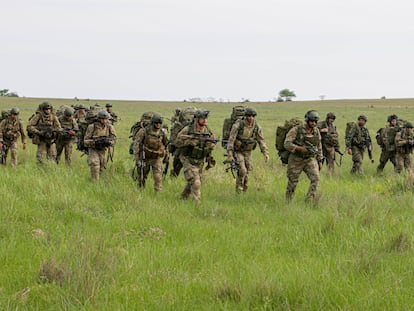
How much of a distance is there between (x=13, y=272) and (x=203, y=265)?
207cm

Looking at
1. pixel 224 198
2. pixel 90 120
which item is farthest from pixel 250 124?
pixel 90 120

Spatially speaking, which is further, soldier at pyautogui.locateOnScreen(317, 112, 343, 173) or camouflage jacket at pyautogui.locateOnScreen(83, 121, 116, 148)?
soldier at pyautogui.locateOnScreen(317, 112, 343, 173)

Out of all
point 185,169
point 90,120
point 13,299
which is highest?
point 90,120

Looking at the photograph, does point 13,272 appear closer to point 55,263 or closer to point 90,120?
point 55,263

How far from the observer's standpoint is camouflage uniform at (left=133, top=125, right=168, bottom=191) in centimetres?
1007

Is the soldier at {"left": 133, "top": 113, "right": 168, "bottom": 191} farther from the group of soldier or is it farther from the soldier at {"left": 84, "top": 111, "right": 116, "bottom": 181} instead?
the soldier at {"left": 84, "top": 111, "right": 116, "bottom": 181}

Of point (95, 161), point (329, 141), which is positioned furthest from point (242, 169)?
point (329, 141)

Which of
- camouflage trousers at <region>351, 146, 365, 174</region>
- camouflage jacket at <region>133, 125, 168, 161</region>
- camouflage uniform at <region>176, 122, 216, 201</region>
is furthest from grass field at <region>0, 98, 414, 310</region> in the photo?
camouflage trousers at <region>351, 146, 365, 174</region>

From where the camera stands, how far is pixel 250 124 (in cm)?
1046

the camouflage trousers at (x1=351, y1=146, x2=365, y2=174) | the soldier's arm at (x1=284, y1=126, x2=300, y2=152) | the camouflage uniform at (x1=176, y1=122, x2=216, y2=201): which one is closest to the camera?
the soldier's arm at (x1=284, y1=126, x2=300, y2=152)

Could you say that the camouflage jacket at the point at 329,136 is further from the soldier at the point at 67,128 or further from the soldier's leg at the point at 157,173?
the soldier at the point at 67,128

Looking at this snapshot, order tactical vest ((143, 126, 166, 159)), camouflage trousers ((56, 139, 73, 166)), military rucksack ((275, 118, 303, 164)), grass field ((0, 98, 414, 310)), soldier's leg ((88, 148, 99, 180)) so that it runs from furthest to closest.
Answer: camouflage trousers ((56, 139, 73, 166)) < soldier's leg ((88, 148, 99, 180)) < tactical vest ((143, 126, 166, 159)) < military rucksack ((275, 118, 303, 164)) < grass field ((0, 98, 414, 310))

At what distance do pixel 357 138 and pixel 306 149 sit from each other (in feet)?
17.3

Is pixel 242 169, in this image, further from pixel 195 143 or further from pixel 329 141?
pixel 329 141
